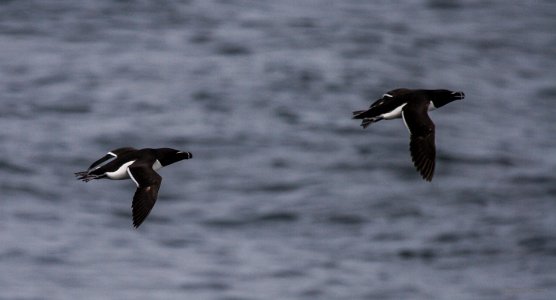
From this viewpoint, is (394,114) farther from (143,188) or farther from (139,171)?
(143,188)

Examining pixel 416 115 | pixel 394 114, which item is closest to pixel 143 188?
pixel 394 114

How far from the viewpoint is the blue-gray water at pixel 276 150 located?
2108 centimetres

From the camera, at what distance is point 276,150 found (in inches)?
1005

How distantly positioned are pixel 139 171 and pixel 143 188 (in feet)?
1.79

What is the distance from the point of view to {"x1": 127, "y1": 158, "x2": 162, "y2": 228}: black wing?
35.0 ft

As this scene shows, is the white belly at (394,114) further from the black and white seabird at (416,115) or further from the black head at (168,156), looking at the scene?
the black head at (168,156)

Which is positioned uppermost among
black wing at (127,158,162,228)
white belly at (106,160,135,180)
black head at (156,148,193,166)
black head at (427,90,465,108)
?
black head at (427,90,465,108)

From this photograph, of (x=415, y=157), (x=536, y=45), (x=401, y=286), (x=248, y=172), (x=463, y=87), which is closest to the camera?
(x=415, y=157)

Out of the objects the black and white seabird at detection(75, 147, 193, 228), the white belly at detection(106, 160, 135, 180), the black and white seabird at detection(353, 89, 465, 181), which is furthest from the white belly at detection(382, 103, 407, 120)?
the white belly at detection(106, 160, 135, 180)

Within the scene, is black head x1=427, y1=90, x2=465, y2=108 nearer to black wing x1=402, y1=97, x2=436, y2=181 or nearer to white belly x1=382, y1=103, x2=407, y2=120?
black wing x1=402, y1=97, x2=436, y2=181

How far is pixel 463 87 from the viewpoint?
27828 mm

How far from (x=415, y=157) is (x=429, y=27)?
21090mm

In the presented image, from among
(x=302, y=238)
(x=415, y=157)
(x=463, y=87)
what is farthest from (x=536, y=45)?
(x=415, y=157)

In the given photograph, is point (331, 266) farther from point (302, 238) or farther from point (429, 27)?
point (429, 27)
